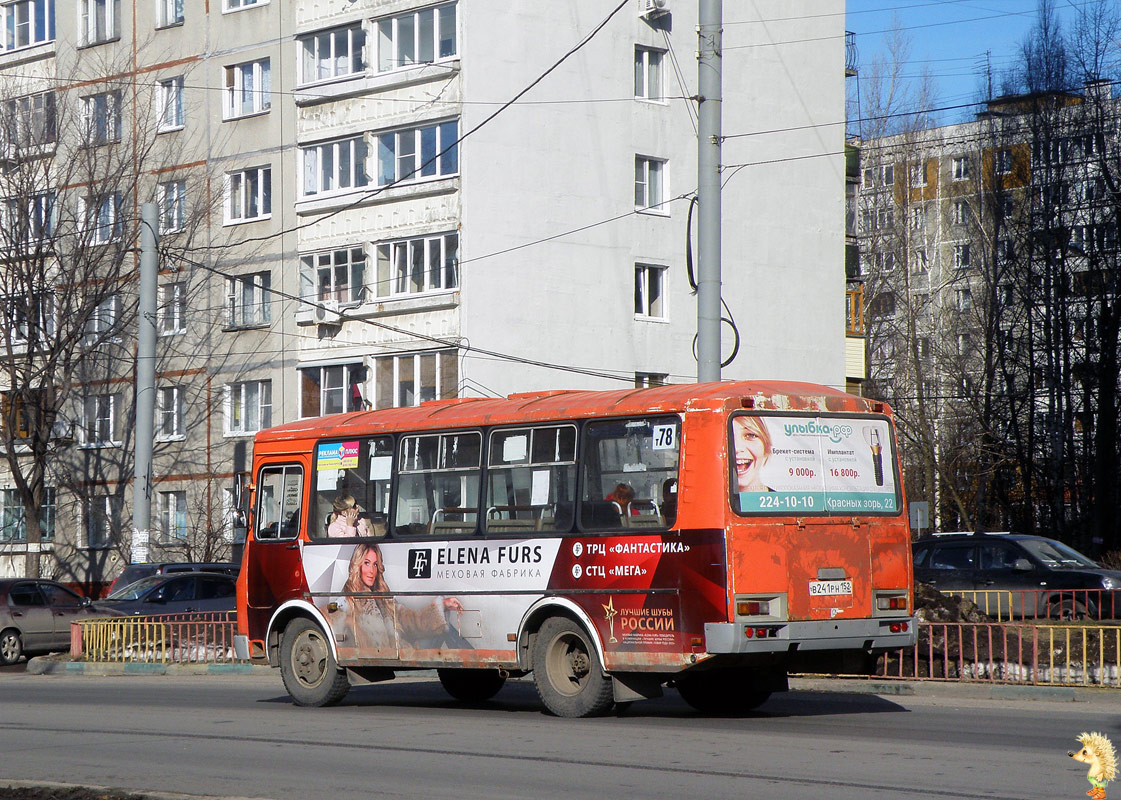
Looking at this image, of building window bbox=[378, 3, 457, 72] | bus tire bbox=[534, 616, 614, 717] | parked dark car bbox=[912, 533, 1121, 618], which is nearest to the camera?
bus tire bbox=[534, 616, 614, 717]

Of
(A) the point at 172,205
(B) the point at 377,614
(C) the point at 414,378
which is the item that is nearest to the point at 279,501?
(B) the point at 377,614

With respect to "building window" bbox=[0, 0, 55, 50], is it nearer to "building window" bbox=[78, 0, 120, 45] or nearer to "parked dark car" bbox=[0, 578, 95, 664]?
"building window" bbox=[78, 0, 120, 45]

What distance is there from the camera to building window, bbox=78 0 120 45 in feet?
169

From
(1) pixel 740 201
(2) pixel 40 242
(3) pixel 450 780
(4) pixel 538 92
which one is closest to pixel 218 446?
(2) pixel 40 242

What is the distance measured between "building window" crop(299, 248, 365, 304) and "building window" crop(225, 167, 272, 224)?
103 inches

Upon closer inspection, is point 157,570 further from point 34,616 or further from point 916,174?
point 916,174

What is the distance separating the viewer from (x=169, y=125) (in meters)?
49.3

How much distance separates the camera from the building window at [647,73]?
4603 cm

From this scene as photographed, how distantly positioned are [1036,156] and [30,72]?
3365cm

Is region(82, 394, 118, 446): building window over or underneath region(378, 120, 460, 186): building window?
underneath


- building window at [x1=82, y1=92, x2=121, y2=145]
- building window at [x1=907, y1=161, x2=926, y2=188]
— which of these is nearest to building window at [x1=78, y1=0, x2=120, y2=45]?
building window at [x1=82, y1=92, x2=121, y2=145]

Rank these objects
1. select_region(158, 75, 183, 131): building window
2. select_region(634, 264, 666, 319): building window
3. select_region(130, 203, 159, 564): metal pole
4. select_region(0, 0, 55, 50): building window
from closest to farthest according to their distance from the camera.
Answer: select_region(130, 203, 159, 564): metal pole, select_region(634, 264, 666, 319): building window, select_region(158, 75, 183, 131): building window, select_region(0, 0, 55, 50): building window

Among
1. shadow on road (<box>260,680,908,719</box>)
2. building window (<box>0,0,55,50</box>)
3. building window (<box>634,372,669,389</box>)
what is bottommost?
shadow on road (<box>260,680,908,719</box>)

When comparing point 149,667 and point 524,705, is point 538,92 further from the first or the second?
point 524,705
